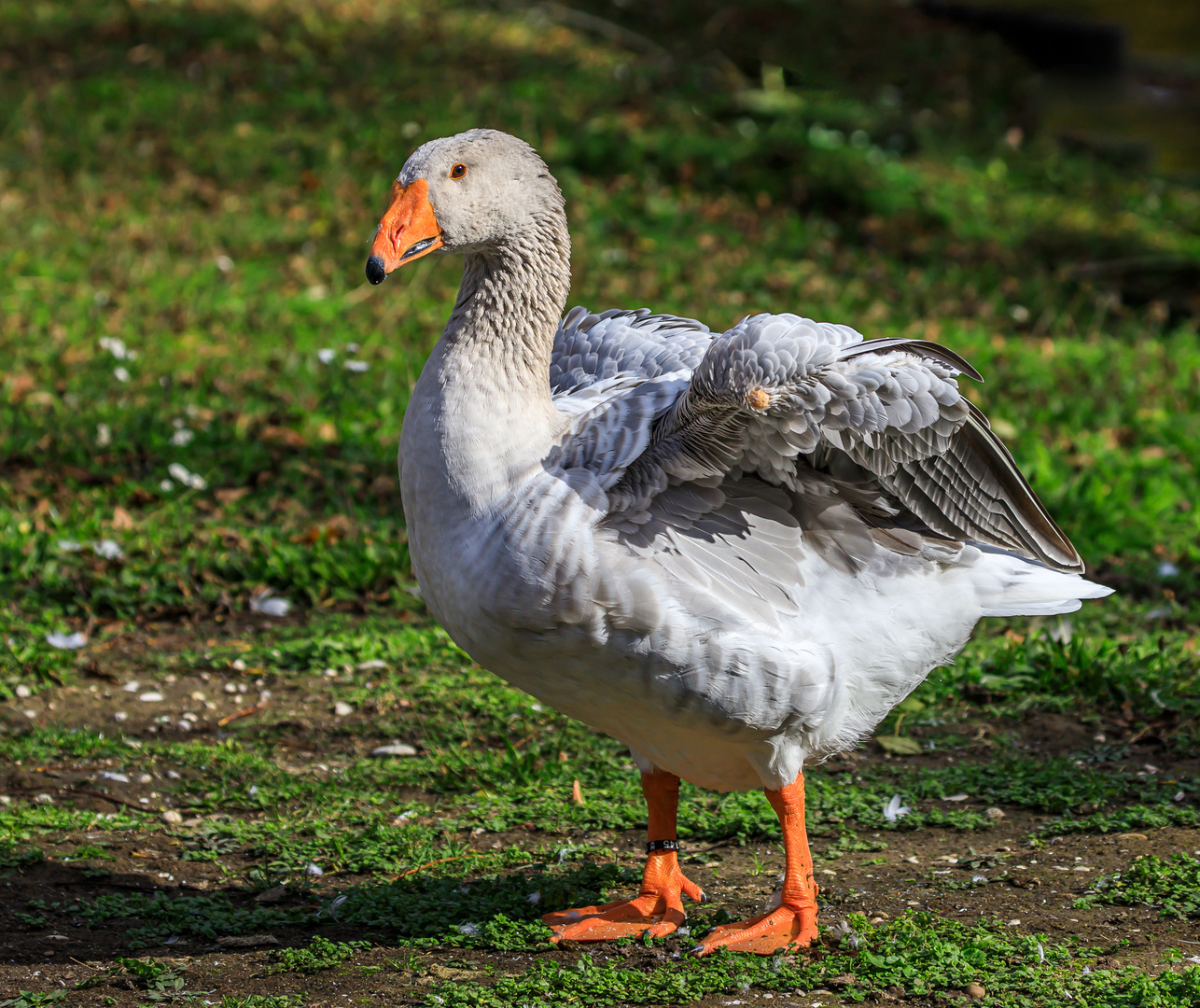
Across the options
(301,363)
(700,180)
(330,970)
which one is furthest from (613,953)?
(700,180)

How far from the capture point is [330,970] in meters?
3.58

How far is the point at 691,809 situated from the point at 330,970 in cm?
152

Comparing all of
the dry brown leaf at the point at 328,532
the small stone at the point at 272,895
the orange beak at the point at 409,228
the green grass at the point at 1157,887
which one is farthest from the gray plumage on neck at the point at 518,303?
the dry brown leaf at the point at 328,532

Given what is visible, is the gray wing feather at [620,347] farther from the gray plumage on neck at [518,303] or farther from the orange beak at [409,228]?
the orange beak at [409,228]

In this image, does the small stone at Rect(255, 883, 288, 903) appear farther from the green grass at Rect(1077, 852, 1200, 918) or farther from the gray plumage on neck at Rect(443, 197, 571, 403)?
the green grass at Rect(1077, 852, 1200, 918)

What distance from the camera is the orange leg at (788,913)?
3.66 metres

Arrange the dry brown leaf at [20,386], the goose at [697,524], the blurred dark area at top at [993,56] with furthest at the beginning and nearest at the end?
the blurred dark area at top at [993,56]
the dry brown leaf at [20,386]
the goose at [697,524]

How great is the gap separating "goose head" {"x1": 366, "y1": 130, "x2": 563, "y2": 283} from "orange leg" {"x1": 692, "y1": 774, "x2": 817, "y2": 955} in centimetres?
181

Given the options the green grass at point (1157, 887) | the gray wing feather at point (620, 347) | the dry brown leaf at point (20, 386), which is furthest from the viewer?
the dry brown leaf at point (20, 386)

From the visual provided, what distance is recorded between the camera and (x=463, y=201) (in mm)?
3574

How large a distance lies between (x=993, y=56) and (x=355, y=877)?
1328cm

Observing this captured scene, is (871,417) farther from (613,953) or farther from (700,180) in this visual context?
(700,180)

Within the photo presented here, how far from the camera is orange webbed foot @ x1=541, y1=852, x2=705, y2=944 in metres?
3.78

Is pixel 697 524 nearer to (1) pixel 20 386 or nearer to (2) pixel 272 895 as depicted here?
(2) pixel 272 895
